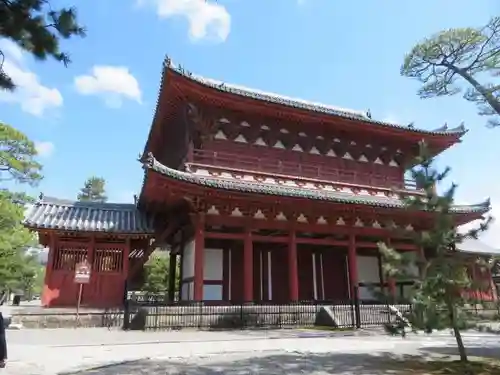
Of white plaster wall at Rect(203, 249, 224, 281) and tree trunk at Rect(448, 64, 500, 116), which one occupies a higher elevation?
tree trunk at Rect(448, 64, 500, 116)

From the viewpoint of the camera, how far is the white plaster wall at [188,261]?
57.5ft

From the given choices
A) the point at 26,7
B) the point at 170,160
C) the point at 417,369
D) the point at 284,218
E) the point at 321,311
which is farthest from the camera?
the point at 170,160

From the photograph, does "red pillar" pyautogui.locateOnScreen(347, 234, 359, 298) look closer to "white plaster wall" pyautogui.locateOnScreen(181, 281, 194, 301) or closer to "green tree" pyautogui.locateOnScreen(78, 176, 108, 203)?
"white plaster wall" pyautogui.locateOnScreen(181, 281, 194, 301)

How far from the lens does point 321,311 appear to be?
16141 mm

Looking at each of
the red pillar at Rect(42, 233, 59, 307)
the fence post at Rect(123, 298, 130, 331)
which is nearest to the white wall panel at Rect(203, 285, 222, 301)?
the fence post at Rect(123, 298, 130, 331)

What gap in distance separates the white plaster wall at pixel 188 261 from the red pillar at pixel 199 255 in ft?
3.40

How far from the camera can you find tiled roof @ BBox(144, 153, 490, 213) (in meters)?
15.2

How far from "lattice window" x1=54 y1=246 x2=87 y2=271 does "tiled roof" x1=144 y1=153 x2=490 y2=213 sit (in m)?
5.31

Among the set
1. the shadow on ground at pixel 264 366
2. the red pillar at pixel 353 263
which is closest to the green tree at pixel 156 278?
the red pillar at pixel 353 263

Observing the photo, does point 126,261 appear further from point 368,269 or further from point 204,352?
point 368,269

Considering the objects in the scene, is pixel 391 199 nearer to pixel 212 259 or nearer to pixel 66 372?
pixel 212 259

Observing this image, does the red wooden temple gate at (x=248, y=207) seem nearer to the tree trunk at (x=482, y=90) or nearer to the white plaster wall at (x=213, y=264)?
the white plaster wall at (x=213, y=264)

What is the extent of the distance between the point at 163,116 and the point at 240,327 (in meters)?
11.6

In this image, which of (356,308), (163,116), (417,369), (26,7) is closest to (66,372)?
(26,7)
